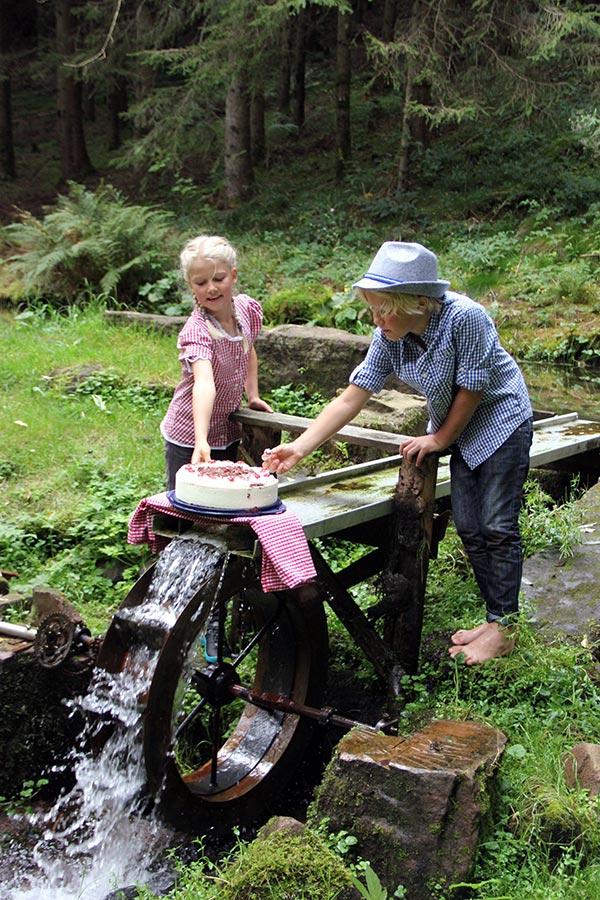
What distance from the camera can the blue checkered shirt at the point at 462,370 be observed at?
3.95 m

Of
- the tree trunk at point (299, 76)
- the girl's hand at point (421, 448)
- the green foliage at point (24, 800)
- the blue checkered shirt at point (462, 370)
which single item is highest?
the tree trunk at point (299, 76)

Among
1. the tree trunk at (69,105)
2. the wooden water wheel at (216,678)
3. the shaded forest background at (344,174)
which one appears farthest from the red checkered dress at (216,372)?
the tree trunk at (69,105)

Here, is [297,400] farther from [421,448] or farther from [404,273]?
[404,273]

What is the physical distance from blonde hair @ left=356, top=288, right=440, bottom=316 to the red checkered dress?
104 centimetres

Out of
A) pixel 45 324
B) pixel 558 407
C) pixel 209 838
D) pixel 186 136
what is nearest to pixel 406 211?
pixel 186 136

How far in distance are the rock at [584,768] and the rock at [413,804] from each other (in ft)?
1.00

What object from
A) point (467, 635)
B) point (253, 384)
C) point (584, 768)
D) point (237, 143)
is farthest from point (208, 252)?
point (237, 143)

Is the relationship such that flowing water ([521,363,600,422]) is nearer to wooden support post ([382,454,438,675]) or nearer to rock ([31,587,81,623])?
wooden support post ([382,454,438,675])

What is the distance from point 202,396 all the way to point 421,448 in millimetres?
1050

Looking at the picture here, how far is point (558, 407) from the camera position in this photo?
8773 millimetres

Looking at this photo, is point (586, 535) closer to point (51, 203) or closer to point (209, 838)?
point (209, 838)

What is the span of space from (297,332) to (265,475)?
4964 mm

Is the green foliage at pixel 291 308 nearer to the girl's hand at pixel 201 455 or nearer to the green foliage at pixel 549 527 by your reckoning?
the green foliage at pixel 549 527

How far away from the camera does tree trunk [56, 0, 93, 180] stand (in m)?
21.3
